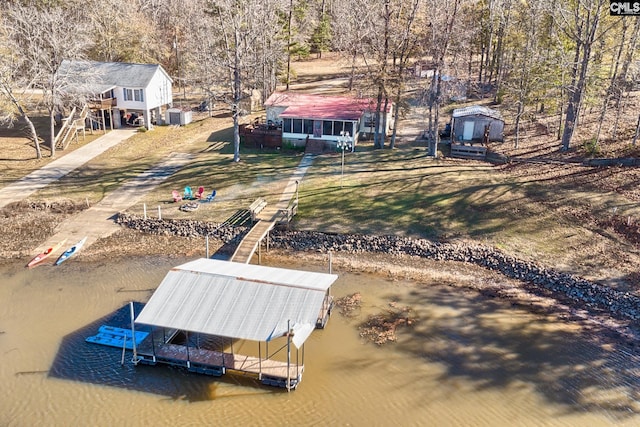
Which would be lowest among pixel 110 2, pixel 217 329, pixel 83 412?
pixel 83 412

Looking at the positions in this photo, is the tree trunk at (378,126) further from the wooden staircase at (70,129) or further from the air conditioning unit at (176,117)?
the wooden staircase at (70,129)

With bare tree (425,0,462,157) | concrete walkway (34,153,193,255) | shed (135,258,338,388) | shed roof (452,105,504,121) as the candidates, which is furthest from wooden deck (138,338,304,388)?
shed roof (452,105,504,121)

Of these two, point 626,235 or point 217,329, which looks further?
point 626,235

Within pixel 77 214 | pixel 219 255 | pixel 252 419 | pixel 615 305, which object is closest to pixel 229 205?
pixel 219 255

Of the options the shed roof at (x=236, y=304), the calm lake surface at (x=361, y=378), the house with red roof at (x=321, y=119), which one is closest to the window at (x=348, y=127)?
the house with red roof at (x=321, y=119)

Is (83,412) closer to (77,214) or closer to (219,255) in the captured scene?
(219,255)

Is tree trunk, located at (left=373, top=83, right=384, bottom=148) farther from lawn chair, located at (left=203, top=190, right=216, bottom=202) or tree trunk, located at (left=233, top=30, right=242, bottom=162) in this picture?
lawn chair, located at (left=203, top=190, right=216, bottom=202)
